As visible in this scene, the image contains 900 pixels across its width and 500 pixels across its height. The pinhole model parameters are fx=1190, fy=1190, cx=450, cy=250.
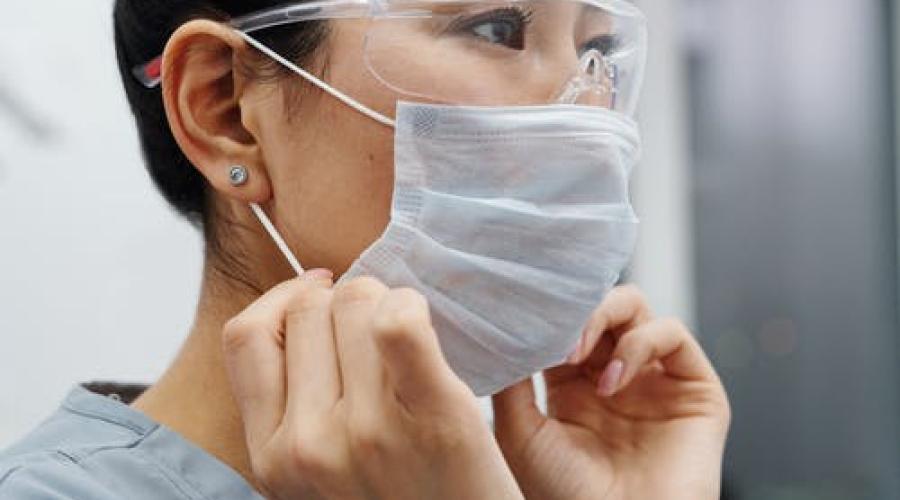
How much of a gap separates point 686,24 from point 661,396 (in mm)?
2027

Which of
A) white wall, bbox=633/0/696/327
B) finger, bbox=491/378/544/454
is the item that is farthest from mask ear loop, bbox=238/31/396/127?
white wall, bbox=633/0/696/327

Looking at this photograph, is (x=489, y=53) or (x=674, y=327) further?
(x=674, y=327)

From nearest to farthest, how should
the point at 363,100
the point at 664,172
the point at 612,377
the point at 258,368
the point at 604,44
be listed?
1. the point at 258,368
2. the point at 363,100
3. the point at 604,44
4. the point at 612,377
5. the point at 664,172

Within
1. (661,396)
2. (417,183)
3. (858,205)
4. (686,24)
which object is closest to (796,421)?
(858,205)

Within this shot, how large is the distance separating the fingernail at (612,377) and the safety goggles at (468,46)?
1.22ft

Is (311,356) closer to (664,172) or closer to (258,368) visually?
(258,368)

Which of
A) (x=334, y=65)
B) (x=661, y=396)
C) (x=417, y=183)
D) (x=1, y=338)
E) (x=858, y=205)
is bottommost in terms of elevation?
(x=858, y=205)

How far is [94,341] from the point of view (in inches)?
69.1

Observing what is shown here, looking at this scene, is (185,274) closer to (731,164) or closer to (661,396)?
(661,396)

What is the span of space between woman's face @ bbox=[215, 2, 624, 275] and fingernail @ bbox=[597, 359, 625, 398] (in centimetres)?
Result: 41

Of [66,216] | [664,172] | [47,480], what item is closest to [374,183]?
[47,480]

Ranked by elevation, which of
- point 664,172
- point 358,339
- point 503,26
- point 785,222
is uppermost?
point 503,26

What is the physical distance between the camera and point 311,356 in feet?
3.12

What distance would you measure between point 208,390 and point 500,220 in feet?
1.09
